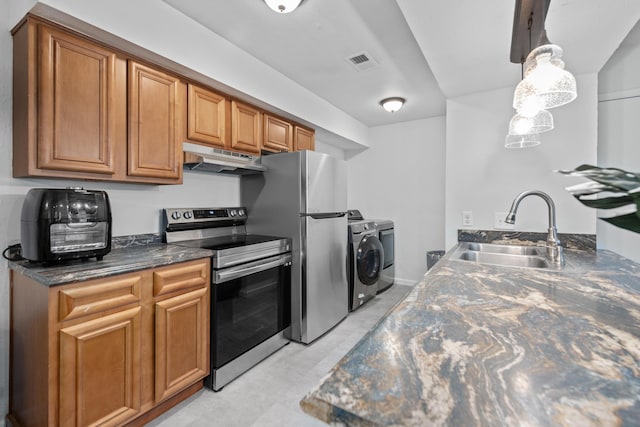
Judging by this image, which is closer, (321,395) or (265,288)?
(321,395)

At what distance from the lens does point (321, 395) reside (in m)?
0.46

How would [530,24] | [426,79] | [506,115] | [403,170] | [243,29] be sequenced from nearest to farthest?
[530,24] → [243,29] → [506,115] → [426,79] → [403,170]

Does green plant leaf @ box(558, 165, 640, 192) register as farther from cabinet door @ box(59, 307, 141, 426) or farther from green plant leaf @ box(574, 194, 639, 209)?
cabinet door @ box(59, 307, 141, 426)

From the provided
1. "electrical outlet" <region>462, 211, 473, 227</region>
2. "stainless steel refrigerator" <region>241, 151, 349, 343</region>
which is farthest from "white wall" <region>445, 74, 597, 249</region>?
"stainless steel refrigerator" <region>241, 151, 349, 343</region>

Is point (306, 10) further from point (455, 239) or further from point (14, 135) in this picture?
point (455, 239)

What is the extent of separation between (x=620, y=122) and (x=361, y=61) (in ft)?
6.77

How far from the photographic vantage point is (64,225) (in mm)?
1405

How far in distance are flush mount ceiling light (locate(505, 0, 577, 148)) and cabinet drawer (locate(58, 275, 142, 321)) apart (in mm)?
1997

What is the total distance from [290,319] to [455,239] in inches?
64.3

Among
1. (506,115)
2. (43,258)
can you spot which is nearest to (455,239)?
(506,115)

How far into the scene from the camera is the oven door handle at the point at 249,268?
73.3 inches

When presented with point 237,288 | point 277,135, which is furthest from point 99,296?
point 277,135

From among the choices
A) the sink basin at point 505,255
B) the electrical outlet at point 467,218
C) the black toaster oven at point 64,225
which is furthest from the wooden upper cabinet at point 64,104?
the electrical outlet at point 467,218

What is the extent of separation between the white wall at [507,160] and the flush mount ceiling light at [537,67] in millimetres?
1007
